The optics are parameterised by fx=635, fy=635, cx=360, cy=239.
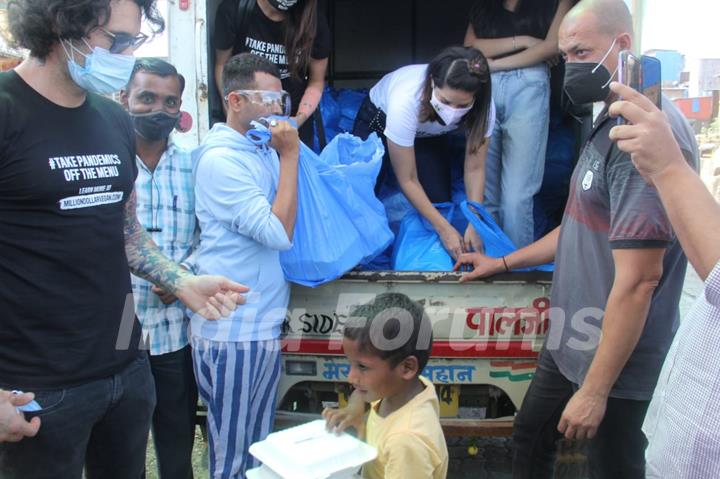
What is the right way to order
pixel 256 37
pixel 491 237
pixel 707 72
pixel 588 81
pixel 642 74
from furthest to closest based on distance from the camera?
pixel 707 72
pixel 256 37
pixel 491 237
pixel 588 81
pixel 642 74

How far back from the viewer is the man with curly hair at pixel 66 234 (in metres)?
1.70

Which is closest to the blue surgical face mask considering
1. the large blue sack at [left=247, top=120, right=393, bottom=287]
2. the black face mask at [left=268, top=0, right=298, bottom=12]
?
the large blue sack at [left=247, top=120, right=393, bottom=287]

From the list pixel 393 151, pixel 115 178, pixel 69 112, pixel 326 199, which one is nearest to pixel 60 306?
pixel 115 178

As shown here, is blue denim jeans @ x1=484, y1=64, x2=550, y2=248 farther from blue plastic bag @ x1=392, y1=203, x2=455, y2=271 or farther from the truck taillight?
the truck taillight

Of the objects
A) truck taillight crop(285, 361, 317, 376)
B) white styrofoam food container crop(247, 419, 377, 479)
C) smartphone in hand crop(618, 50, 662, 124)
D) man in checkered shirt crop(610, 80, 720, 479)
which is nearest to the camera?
man in checkered shirt crop(610, 80, 720, 479)

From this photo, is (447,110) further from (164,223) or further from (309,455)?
(309,455)

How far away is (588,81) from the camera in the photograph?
2.09 meters

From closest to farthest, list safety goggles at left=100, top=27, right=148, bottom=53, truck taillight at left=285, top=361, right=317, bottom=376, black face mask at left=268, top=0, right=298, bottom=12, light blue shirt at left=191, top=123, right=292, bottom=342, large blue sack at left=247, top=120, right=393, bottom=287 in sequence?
safety goggles at left=100, top=27, right=148, bottom=53
light blue shirt at left=191, top=123, right=292, bottom=342
large blue sack at left=247, top=120, right=393, bottom=287
truck taillight at left=285, top=361, right=317, bottom=376
black face mask at left=268, top=0, right=298, bottom=12

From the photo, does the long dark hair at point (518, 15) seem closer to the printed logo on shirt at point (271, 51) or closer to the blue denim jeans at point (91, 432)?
the printed logo on shirt at point (271, 51)

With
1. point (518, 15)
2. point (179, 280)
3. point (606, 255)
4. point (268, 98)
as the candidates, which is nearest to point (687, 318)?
point (606, 255)

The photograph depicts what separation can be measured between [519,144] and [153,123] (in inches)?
75.0

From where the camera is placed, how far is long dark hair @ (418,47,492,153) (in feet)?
10.0

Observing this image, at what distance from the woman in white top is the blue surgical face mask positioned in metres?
1.58

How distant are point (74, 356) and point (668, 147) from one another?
1628 mm
